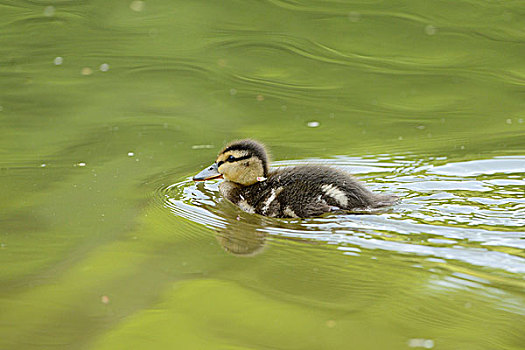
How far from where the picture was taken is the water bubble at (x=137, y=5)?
779cm

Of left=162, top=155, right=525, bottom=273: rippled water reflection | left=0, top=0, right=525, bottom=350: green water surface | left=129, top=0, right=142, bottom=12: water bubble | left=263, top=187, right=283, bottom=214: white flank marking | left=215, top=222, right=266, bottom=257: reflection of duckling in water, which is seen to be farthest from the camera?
left=129, top=0, right=142, bottom=12: water bubble

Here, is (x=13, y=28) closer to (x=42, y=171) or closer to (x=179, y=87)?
(x=179, y=87)

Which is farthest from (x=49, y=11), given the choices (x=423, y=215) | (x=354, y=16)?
(x=423, y=215)

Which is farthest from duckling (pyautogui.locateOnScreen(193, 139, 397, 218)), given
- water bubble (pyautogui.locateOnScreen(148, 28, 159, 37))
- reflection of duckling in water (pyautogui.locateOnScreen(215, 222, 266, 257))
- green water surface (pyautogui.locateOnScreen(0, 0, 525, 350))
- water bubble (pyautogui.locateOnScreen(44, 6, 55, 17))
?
water bubble (pyautogui.locateOnScreen(44, 6, 55, 17))

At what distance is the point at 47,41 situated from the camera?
7332 mm

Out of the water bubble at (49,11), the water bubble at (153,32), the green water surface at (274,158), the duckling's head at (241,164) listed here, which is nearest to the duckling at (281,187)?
the duckling's head at (241,164)

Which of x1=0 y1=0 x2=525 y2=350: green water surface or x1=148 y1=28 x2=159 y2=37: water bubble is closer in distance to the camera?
x1=0 y1=0 x2=525 y2=350: green water surface

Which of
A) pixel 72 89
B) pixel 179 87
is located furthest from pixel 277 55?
pixel 72 89

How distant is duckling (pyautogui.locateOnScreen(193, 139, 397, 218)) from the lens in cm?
440

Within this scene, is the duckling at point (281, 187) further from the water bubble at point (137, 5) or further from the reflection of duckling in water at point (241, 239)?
the water bubble at point (137, 5)

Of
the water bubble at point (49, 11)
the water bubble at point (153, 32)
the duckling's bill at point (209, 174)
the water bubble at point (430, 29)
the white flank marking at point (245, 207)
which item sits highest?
the water bubble at point (430, 29)

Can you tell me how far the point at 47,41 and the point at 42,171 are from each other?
2586 millimetres

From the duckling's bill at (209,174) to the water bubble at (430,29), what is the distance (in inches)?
130

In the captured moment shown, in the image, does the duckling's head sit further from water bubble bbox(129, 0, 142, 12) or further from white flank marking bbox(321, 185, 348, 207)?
water bubble bbox(129, 0, 142, 12)
